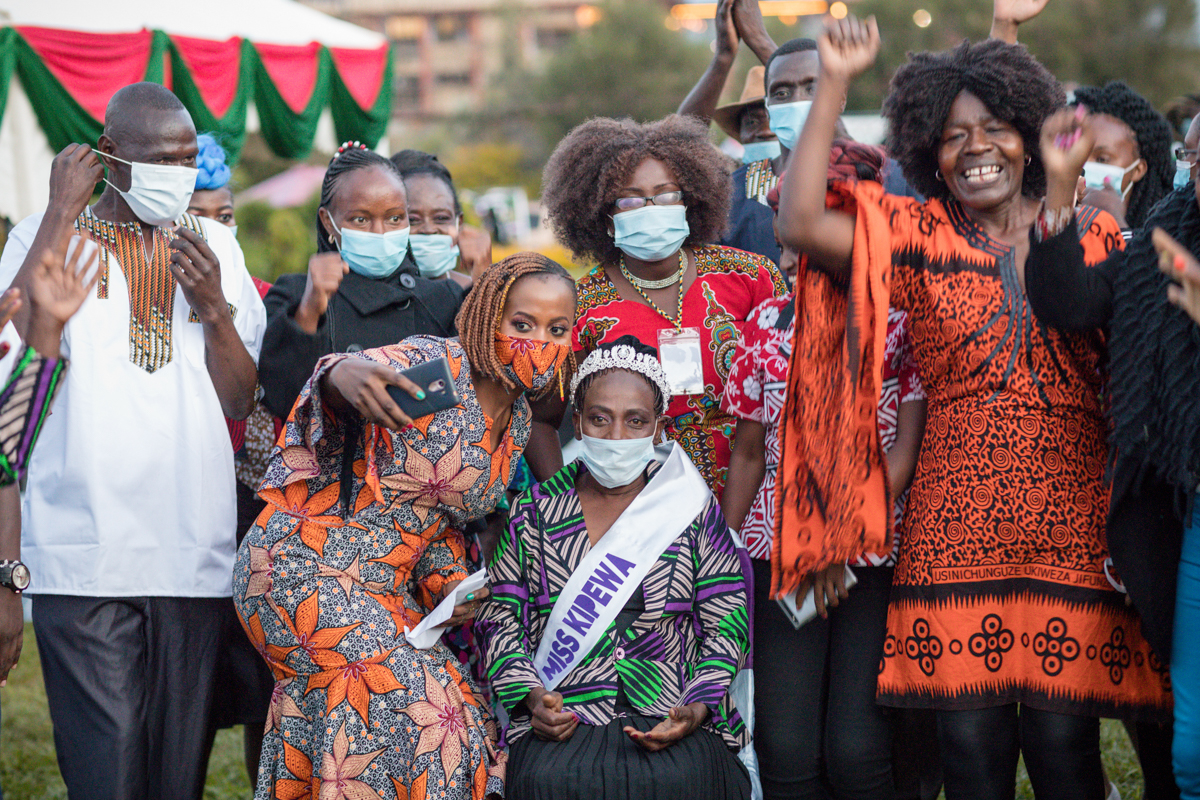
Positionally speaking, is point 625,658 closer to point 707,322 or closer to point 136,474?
point 707,322

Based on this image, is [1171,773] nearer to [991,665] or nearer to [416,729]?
[991,665]

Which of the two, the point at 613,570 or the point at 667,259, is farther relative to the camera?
the point at 667,259

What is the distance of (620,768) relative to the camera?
3510 millimetres

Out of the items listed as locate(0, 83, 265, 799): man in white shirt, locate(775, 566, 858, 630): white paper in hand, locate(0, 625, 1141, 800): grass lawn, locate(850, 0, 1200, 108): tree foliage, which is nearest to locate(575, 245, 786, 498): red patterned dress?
locate(775, 566, 858, 630): white paper in hand

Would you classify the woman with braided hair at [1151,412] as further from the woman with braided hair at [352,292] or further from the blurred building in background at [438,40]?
the blurred building in background at [438,40]

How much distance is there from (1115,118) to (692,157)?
6.61 ft

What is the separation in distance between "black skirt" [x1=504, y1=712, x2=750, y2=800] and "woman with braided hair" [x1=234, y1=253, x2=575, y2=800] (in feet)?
0.44

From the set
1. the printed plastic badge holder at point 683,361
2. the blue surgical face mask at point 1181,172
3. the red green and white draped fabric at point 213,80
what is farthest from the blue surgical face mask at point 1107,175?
the red green and white draped fabric at point 213,80

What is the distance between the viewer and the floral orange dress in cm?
346

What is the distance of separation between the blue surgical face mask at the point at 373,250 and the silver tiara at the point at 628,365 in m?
0.87

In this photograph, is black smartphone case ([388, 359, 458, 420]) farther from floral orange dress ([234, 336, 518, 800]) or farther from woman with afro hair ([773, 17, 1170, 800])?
woman with afro hair ([773, 17, 1170, 800])

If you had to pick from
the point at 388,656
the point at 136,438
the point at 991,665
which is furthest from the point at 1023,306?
the point at 136,438

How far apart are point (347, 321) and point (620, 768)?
186cm

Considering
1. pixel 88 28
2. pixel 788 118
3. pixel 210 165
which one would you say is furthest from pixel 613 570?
pixel 88 28
